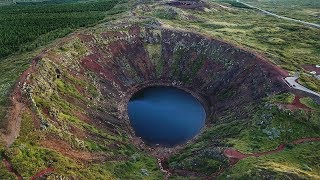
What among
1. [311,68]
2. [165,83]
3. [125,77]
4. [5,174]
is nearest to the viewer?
[5,174]

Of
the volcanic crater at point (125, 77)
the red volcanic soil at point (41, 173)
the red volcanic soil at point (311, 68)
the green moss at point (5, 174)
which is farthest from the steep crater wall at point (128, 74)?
the green moss at point (5, 174)

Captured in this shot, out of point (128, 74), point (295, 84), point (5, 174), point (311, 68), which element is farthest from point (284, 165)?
point (128, 74)

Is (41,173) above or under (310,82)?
under

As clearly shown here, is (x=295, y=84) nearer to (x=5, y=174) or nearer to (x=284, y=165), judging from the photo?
(x=284, y=165)

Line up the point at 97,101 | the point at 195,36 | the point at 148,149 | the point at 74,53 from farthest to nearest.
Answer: the point at 195,36 → the point at 74,53 → the point at 97,101 → the point at 148,149

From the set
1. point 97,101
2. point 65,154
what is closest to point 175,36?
point 97,101

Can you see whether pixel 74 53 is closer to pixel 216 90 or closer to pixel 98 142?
pixel 98 142

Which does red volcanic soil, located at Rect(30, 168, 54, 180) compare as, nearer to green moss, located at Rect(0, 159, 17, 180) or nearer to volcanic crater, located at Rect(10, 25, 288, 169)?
green moss, located at Rect(0, 159, 17, 180)

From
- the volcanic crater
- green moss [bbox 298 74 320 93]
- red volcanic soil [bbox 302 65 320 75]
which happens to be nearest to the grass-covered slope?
the volcanic crater

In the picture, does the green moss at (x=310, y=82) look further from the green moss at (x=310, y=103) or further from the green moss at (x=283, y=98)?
the green moss at (x=283, y=98)

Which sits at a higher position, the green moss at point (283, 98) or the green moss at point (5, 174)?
the green moss at point (5, 174)

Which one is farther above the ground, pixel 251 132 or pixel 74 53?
pixel 74 53
